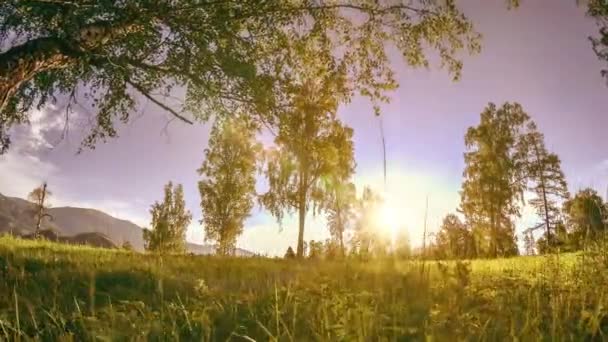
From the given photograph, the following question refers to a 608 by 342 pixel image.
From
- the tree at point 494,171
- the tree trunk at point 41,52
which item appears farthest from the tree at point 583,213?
the tree at point 494,171

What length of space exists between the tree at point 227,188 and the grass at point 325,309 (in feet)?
117

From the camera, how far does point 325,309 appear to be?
3334 mm

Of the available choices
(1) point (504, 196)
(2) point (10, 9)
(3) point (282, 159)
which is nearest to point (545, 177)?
(1) point (504, 196)

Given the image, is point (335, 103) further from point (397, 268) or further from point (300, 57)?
point (397, 268)

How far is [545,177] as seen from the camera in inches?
1705

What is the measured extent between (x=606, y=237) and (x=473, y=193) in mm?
35569

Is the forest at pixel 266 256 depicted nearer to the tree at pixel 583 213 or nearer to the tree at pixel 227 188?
the tree at pixel 583 213

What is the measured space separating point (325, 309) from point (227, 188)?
41.5 meters

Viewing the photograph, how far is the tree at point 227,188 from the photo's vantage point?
1713 inches

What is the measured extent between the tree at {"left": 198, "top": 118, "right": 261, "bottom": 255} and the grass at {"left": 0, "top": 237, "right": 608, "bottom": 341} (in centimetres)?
3581

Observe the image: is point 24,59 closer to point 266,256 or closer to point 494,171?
point 266,256

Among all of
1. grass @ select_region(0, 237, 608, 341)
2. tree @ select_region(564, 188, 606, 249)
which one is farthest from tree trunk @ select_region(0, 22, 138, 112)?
tree @ select_region(564, 188, 606, 249)

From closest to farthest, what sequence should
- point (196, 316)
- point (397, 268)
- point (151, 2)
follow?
1. point (196, 316)
2. point (397, 268)
3. point (151, 2)

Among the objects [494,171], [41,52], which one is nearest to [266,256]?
[41,52]
